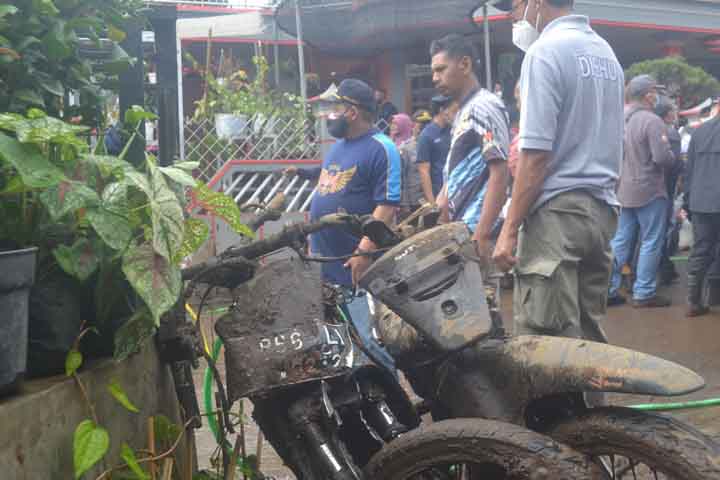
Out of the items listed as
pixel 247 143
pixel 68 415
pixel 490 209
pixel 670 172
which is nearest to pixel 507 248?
pixel 490 209

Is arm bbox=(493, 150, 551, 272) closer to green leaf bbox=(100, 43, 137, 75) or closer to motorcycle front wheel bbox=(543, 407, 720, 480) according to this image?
motorcycle front wheel bbox=(543, 407, 720, 480)

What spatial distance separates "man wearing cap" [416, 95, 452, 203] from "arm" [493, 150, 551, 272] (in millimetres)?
4578

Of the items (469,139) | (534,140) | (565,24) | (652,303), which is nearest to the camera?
(534,140)

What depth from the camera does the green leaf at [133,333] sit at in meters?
2.62

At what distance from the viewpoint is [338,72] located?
1648 cm

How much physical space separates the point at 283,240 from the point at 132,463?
0.79m

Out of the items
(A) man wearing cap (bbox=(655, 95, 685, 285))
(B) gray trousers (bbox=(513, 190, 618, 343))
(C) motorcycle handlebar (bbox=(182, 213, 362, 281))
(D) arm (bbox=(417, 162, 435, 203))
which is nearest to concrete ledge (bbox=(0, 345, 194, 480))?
(C) motorcycle handlebar (bbox=(182, 213, 362, 281))

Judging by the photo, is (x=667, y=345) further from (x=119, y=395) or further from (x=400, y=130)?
(x=119, y=395)

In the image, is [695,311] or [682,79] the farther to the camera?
[682,79]

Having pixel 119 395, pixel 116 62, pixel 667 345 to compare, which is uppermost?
pixel 116 62

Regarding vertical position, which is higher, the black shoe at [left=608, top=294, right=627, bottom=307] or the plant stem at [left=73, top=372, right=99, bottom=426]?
the plant stem at [left=73, top=372, right=99, bottom=426]

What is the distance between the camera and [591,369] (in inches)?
97.2

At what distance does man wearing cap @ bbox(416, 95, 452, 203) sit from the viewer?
8172 mm

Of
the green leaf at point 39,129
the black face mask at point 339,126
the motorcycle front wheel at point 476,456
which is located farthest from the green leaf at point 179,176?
the black face mask at point 339,126
